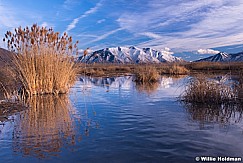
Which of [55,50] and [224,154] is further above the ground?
[55,50]

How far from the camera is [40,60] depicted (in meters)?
10.5

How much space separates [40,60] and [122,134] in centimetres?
677

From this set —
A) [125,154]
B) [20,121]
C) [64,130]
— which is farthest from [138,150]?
[20,121]

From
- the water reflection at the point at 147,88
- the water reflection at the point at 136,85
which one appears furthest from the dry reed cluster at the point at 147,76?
the water reflection at the point at 147,88

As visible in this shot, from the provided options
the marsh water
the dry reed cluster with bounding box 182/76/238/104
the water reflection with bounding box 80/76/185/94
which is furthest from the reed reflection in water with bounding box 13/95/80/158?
the water reflection with bounding box 80/76/185/94

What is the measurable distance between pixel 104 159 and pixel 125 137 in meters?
1.11

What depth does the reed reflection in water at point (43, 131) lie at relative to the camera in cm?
424

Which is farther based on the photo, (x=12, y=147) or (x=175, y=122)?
(x=175, y=122)

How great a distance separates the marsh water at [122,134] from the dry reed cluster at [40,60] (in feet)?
9.74

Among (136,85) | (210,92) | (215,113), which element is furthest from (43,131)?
(136,85)

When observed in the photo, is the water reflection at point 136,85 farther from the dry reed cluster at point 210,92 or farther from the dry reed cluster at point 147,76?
the dry reed cluster at point 210,92

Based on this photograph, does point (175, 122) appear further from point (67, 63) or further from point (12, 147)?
point (67, 63)

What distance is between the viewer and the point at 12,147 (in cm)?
432

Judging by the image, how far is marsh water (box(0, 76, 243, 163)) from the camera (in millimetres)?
3918
